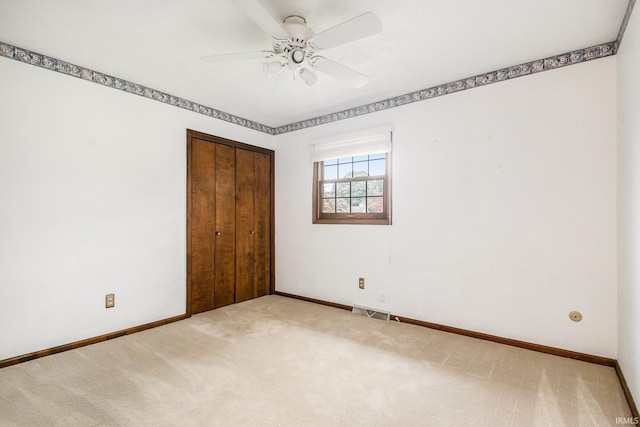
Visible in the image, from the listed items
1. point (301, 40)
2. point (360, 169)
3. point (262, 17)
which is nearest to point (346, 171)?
point (360, 169)

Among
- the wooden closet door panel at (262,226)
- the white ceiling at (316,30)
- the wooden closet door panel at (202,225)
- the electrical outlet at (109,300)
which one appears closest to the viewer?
the white ceiling at (316,30)

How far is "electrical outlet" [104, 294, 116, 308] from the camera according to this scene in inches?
108

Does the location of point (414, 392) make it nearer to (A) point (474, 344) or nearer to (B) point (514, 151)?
(A) point (474, 344)

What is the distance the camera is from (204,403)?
179 centimetres

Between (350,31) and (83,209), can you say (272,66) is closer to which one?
(350,31)

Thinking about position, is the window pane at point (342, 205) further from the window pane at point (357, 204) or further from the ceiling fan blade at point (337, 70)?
the ceiling fan blade at point (337, 70)

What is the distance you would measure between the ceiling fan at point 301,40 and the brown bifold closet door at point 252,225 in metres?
2.02

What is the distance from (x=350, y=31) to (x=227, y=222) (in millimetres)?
2736

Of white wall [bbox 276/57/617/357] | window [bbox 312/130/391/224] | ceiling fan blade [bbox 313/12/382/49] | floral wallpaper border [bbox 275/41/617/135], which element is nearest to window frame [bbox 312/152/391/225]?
window [bbox 312/130/391/224]

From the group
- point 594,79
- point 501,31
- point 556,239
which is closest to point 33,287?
point 501,31

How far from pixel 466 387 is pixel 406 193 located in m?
1.83

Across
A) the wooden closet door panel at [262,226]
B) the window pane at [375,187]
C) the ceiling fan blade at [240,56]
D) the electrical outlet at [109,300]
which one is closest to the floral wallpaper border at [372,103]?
the wooden closet door panel at [262,226]

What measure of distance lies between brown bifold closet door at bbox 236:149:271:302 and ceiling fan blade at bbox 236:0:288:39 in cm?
229

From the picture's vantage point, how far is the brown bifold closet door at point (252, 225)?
3.95 meters
